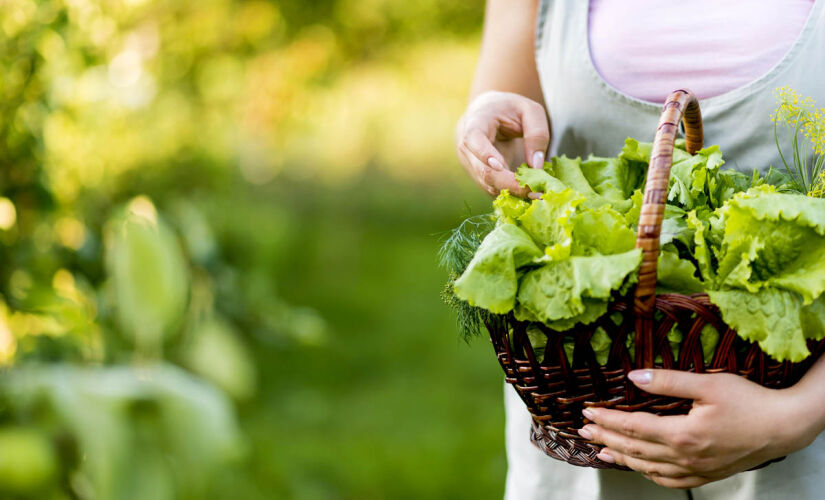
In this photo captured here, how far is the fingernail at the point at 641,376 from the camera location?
3.14ft

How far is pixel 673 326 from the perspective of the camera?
951 mm

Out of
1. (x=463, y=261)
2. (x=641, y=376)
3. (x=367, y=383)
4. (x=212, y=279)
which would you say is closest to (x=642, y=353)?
(x=641, y=376)

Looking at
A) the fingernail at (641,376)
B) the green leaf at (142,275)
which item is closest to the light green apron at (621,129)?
the fingernail at (641,376)

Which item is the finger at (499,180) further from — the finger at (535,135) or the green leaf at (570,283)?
the green leaf at (570,283)

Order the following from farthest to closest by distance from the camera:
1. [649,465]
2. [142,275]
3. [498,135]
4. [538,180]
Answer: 1. [142,275]
2. [498,135]
3. [538,180]
4. [649,465]

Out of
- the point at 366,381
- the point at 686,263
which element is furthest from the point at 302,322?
the point at 686,263

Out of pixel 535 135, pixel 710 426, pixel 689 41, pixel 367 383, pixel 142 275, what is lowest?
pixel 367 383

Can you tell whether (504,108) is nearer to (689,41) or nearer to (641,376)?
(689,41)

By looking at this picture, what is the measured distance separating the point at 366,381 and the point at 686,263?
363 centimetres

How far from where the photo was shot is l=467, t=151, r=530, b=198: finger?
1.21m

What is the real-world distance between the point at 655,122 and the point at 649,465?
55cm

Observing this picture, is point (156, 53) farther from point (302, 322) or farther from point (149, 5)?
point (302, 322)

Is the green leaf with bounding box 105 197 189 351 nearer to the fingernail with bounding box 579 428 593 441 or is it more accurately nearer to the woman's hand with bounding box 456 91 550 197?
the woman's hand with bounding box 456 91 550 197

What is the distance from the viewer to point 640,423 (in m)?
0.99
